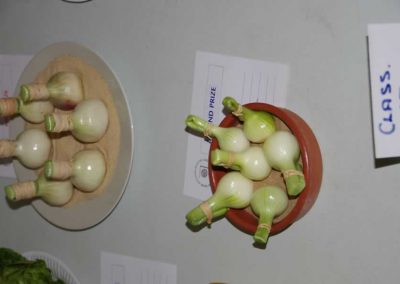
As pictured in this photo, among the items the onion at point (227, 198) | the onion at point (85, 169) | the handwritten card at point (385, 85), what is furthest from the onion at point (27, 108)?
the handwritten card at point (385, 85)

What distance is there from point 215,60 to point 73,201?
338 mm

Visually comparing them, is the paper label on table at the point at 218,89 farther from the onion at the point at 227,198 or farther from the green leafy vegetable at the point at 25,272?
the green leafy vegetable at the point at 25,272

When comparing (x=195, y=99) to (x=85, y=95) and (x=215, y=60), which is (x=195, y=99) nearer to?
(x=215, y=60)

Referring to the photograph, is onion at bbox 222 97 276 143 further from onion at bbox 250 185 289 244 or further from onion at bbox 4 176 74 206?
onion at bbox 4 176 74 206

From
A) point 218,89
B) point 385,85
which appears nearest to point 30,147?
point 218,89

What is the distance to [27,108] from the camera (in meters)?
0.88

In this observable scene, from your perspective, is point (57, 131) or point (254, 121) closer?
point (254, 121)

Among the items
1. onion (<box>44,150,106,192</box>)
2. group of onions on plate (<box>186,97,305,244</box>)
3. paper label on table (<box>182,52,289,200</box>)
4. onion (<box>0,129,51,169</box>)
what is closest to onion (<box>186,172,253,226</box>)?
group of onions on plate (<box>186,97,305,244</box>)

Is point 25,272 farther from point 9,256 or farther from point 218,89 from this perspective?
point 218,89

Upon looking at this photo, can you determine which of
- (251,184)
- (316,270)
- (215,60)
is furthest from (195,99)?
(316,270)

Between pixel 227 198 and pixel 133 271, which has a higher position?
pixel 227 198

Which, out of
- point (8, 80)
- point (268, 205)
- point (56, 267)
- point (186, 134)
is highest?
point (8, 80)

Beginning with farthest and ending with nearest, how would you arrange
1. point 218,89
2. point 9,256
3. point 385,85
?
point 9,256 → point 218,89 → point 385,85

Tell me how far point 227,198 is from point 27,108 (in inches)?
15.6
